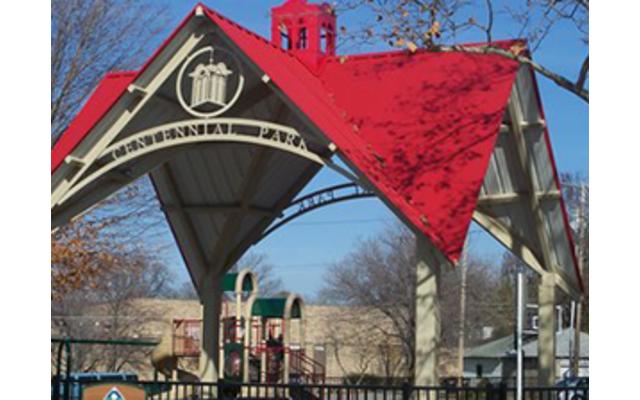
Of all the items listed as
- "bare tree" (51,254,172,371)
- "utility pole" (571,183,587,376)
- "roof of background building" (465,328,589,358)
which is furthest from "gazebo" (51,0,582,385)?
"roof of background building" (465,328,589,358)

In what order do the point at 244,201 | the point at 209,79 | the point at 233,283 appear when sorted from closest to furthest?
the point at 209,79 → the point at 244,201 → the point at 233,283

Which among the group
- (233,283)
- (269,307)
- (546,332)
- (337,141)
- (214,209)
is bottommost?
(546,332)

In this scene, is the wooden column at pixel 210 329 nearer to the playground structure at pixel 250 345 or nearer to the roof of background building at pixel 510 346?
the playground structure at pixel 250 345

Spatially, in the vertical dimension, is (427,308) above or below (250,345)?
above

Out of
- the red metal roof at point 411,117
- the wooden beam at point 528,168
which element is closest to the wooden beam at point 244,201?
the red metal roof at point 411,117

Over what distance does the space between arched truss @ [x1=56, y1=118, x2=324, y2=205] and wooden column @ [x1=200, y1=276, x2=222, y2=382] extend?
17.8 feet

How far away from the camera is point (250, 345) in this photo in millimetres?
25156

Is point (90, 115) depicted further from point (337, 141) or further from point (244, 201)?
point (337, 141)

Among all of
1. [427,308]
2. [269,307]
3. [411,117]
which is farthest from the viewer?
[269,307]

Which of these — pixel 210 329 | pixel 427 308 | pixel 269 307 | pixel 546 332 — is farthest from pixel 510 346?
pixel 427 308

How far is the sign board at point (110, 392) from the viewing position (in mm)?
15578

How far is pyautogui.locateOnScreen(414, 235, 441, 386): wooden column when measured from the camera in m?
15.2

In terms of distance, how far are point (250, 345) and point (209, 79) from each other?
386 inches

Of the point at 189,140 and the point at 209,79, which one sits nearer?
the point at 209,79
